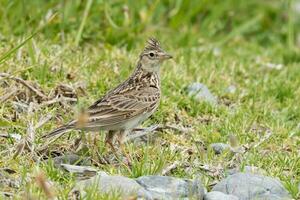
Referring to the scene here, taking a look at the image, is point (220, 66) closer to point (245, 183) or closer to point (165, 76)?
point (165, 76)

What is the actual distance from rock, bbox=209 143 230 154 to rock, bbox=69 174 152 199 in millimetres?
1501

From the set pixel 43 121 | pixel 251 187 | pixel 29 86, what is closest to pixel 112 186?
pixel 251 187

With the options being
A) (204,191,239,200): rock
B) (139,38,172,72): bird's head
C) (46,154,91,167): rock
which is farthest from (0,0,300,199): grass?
(139,38,172,72): bird's head

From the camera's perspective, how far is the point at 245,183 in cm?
576

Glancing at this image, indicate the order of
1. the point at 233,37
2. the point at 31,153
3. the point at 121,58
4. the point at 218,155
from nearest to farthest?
the point at 31,153 → the point at 218,155 → the point at 121,58 → the point at 233,37

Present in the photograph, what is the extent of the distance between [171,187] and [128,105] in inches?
44.6

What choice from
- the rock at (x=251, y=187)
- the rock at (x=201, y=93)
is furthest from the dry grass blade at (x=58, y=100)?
the rock at (x=251, y=187)

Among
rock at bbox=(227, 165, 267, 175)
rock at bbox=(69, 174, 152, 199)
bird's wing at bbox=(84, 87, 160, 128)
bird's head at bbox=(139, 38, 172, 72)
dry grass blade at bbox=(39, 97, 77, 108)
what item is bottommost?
rock at bbox=(227, 165, 267, 175)

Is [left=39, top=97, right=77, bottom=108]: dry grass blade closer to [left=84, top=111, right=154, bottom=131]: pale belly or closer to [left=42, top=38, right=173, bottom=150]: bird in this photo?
[left=42, top=38, right=173, bottom=150]: bird

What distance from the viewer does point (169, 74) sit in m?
8.64

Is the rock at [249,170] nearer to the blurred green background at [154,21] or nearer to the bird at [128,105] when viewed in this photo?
the bird at [128,105]

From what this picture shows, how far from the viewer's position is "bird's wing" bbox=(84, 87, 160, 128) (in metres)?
6.34

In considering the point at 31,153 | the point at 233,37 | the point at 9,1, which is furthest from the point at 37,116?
the point at 233,37

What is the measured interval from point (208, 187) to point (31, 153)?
1.28 metres
